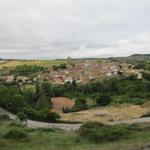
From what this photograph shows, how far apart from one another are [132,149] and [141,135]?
692 cm

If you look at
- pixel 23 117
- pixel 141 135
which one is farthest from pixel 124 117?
pixel 141 135

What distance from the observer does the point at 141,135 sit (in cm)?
2786

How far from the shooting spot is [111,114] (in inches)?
2411

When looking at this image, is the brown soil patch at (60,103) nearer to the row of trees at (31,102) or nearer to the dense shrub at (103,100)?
the row of trees at (31,102)

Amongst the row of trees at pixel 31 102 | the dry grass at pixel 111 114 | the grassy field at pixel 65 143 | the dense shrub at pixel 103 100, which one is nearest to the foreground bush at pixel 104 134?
the grassy field at pixel 65 143

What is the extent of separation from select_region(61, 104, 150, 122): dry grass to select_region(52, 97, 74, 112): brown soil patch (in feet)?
30.1

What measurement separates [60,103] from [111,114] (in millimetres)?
19200

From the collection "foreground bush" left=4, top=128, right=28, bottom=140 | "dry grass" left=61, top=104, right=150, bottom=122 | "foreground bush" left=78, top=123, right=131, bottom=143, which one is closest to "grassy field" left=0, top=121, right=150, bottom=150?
"foreground bush" left=4, top=128, right=28, bottom=140

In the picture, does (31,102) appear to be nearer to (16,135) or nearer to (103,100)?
(103,100)

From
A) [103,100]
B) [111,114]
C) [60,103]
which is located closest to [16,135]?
[111,114]

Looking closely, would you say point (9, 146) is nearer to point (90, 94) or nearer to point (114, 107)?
point (114, 107)

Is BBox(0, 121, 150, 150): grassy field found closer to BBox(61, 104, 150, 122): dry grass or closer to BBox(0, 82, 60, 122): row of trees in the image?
BBox(0, 82, 60, 122): row of trees

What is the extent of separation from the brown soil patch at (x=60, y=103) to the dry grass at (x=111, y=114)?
9.18 meters

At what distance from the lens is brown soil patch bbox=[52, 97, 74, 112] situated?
7454 centimetres
